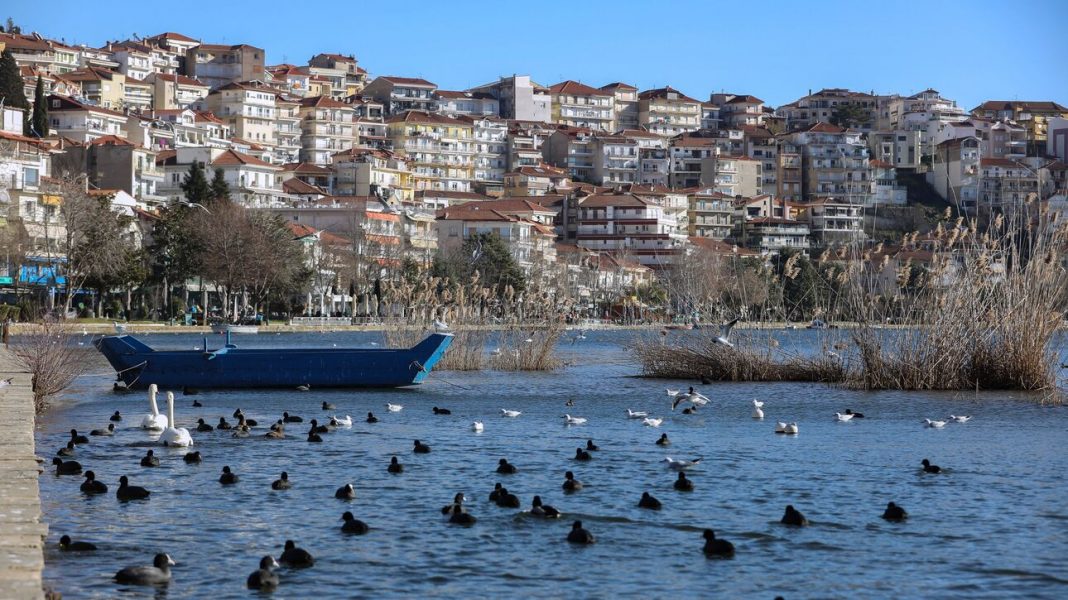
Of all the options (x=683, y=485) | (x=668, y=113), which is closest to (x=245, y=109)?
(x=668, y=113)

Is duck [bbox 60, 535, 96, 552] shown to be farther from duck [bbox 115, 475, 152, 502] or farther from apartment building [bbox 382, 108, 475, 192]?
apartment building [bbox 382, 108, 475, 192]

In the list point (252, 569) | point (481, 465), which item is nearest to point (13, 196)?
point (481, 465)

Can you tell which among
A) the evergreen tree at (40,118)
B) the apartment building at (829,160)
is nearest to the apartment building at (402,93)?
the apartment building at (829,160)

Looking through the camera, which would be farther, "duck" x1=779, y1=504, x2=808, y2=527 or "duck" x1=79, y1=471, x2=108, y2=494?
"duck" x1=79, y1=471, x2=108, y2=494

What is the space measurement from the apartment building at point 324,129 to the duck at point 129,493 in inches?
5108

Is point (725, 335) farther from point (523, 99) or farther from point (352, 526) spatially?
point (523, 99)

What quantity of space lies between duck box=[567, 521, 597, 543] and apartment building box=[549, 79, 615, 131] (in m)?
161

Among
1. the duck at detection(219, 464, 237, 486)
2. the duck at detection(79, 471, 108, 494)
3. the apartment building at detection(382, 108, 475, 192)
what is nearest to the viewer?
the duck at detection(79, 471, 108, 494)

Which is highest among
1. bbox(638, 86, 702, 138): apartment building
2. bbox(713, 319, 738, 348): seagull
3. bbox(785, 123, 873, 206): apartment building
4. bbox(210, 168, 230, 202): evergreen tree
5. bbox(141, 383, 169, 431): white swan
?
bbox(638, 86, 702, 138): apartment building

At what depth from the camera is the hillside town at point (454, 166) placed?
85.1 metres

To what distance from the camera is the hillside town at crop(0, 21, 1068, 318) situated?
8506 centimetres

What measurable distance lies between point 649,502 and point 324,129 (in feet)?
438

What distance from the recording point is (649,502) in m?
15.6

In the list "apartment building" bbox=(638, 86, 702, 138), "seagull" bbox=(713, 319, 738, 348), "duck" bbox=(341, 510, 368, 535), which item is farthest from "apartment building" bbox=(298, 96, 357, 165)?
"duck" bbox=(341, 510, 368, 535)
